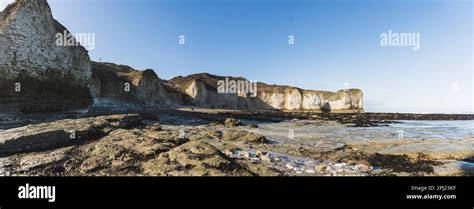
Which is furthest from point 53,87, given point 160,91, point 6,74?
point 160,91

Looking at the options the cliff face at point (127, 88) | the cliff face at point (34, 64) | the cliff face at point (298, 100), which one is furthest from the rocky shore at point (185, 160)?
the cliff face at point (298, 100)

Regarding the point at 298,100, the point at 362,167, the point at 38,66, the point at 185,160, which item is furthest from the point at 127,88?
the point at 298,100

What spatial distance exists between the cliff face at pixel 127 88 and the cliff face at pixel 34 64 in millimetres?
16370

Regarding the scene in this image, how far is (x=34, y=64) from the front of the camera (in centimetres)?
1994

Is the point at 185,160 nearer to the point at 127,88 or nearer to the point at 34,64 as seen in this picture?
the point at 34,64

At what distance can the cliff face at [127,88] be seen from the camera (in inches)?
1671

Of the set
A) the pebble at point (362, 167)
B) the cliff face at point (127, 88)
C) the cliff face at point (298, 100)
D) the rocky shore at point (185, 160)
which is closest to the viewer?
the rocky shore at point (185, 160)

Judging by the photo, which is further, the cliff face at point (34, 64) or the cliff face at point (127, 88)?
the cliff face at point (127, 88)

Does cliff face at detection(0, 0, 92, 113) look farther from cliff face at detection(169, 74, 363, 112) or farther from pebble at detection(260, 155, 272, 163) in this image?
cliff face at detection(169, 74, 363, 112)

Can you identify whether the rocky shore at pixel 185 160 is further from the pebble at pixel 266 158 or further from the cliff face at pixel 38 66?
the cliff face at pixel 38 66

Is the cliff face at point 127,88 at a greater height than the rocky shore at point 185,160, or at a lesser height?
greater
